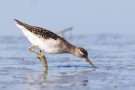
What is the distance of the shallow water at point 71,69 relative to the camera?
523 inches

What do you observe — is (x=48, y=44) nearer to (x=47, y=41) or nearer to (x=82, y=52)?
(x=47, y=41)

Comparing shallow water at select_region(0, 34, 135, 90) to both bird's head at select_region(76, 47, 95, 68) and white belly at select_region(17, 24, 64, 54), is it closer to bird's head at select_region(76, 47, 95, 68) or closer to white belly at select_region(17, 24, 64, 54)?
bird's head at select_region(76, 47, 95, 68)

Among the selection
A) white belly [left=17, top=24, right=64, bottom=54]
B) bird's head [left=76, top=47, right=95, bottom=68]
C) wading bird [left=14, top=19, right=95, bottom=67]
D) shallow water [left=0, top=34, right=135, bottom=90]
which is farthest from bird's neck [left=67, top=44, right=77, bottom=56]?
shallow water [left=0, top=34, right=135, bottom=90]

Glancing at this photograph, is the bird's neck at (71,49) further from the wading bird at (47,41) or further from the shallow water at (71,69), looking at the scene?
the shallow water at (71,69)

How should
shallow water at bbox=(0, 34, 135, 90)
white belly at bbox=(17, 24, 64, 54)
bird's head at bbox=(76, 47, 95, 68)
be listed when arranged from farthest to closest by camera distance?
bird's head at bbox=(76, 47, 95, 68)
white belly at bbox=(17, 24, 64, 54)
shallow water at bbox=(0, 34, 135, 90)

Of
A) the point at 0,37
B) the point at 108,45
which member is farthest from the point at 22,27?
the point at 0,37

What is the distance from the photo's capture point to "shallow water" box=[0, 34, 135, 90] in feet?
43.6

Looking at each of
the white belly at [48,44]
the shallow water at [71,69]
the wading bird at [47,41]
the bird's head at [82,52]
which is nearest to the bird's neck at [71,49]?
the wading bird at [47,41]

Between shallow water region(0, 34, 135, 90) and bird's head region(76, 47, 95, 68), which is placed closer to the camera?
shallow water region(0, 34, 135, 90)

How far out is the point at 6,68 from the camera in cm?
1659

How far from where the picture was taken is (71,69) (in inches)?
665

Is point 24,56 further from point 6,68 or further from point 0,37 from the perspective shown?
point 0,37

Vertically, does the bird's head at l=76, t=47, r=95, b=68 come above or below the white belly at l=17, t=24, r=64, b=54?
below

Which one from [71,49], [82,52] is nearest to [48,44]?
[71,49]
